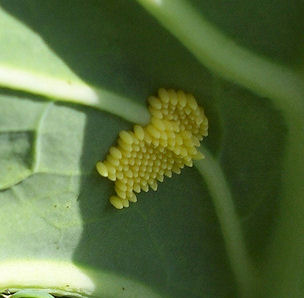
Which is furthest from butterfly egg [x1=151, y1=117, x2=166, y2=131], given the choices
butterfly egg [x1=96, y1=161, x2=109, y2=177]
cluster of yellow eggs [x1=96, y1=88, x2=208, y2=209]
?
butterfly egg [x1=96, y1=161, x2=109, y2=177]

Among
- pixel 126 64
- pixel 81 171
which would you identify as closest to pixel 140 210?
pixel 81 171

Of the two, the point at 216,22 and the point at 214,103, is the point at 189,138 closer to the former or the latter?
the point at 214,103

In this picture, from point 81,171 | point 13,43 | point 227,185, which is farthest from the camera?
point 227,185

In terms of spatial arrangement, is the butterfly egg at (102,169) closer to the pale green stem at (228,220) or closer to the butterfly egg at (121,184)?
the butterfly egg at (121,184)

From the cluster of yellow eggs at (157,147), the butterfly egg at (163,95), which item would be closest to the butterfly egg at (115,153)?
the cluster of yellow eggs at (157,147)

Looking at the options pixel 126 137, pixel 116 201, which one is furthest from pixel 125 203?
pixel 126 137

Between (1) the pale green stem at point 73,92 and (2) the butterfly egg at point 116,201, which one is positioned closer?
(1) the pale green stem at point 73,92

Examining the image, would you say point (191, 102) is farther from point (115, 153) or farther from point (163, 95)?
point (115, 153)
